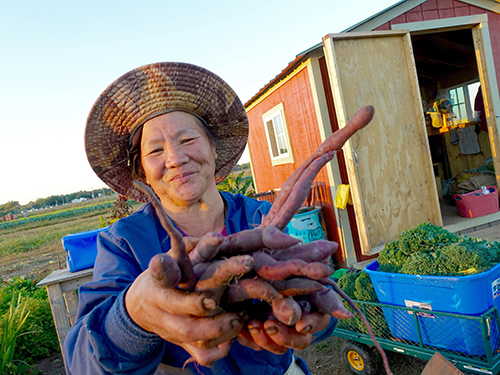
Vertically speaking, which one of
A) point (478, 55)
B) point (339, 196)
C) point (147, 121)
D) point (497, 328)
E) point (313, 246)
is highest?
point (478, 55)

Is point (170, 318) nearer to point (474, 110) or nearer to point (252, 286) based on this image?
point (252, 286)

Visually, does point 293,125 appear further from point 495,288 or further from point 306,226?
point 495,288

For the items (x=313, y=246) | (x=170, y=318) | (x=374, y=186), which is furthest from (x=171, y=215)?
(x=374, y=186)

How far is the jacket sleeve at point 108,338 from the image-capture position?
972 mm

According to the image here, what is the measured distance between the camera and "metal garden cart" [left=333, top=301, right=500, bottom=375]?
2525 millimetres

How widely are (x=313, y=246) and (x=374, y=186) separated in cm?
464

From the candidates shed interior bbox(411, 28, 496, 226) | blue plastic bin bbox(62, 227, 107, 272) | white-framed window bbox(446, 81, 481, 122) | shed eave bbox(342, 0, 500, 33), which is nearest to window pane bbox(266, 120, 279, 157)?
shed eave bbox(342, 0, 500, 33)

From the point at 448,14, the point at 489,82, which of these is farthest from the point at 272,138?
the point at 489,82

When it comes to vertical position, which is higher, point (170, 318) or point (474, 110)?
point (474, 110)

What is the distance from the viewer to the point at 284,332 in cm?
80

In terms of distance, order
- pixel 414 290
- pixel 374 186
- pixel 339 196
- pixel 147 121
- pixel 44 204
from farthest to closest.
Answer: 1. pixel 44 204
2. pixel 339 196
3. pixel 374 186
4. pixel 414 290
5. pixel 147 121

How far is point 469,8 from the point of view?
612 centimetres

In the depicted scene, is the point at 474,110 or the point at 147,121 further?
the point at 474,110

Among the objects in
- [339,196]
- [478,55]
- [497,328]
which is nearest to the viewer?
[497,328]
